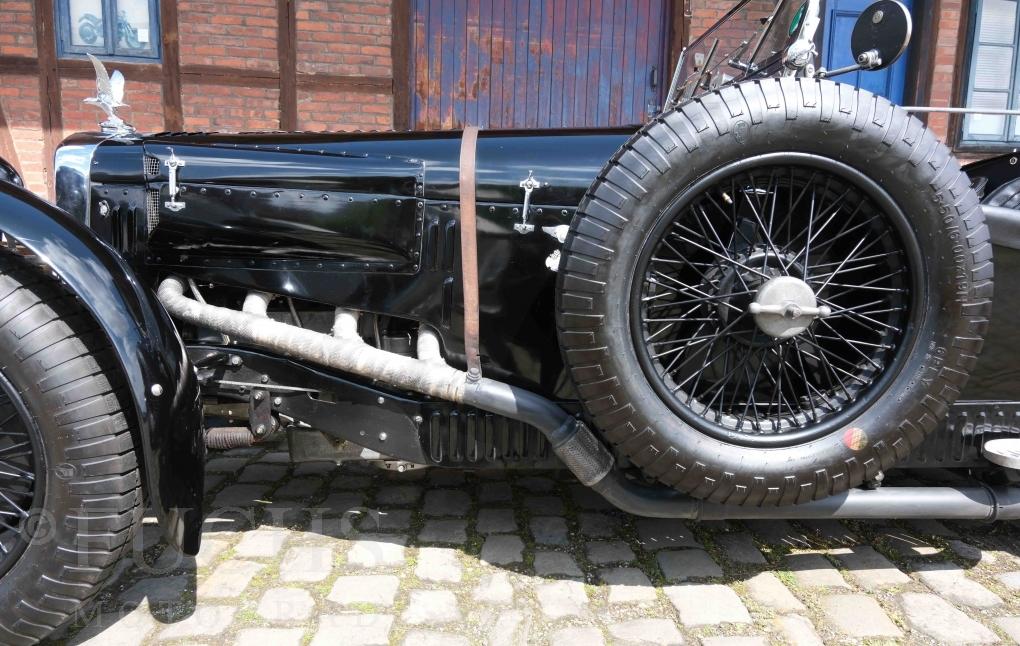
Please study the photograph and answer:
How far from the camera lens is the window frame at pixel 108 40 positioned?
19.9 ft

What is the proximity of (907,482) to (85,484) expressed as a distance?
295 centimetres

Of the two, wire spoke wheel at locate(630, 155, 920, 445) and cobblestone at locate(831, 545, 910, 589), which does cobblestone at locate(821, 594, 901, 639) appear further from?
wire spoke wheel at locate(630, 155, 920, 445)

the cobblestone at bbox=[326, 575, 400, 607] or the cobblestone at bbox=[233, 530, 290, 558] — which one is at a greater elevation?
the cobblestone at bbox=[326, 575, 400, 607]

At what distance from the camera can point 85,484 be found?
1661mm

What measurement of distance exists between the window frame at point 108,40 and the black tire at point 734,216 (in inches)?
237

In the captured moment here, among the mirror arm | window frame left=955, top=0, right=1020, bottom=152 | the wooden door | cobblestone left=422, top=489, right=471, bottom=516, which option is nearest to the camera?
the mirror arm

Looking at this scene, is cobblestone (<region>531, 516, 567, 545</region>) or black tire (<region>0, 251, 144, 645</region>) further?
cobblestone (<region>531, 516, 567, 545</region>)

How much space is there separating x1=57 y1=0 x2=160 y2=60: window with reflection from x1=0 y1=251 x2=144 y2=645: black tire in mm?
5489

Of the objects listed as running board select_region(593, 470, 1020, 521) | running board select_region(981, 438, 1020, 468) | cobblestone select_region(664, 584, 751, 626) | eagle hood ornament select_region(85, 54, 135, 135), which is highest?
eagle hood ornament select_region(85, 54, 135, 135)

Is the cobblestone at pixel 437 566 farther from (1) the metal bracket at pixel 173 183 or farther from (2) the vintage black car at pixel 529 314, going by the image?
(1) the metal bracket at pixel 173 183

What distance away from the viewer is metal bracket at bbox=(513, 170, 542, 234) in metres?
1.97

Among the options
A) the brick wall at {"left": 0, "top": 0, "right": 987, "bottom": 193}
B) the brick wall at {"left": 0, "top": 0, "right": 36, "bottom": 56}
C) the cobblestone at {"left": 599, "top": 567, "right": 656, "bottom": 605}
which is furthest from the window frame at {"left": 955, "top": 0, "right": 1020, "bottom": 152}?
the brick wall at {"left": 0, "top": 0, "right": 36, "bottom": 56}

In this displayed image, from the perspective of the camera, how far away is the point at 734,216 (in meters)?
1.85

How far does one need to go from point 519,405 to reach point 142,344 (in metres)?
0.98
